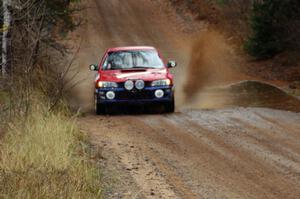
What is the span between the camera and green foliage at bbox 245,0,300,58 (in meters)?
24.8

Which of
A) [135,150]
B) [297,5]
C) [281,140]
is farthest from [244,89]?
[135,150]

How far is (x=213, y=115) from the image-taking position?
13977 mm

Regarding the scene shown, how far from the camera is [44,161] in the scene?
730cm

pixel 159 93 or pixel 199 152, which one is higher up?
pixel 159 93

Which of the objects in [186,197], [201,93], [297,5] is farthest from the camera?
[297,5]

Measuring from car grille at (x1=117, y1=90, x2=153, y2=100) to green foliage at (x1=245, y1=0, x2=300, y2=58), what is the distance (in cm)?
1164

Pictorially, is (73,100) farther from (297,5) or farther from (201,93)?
(297,5)

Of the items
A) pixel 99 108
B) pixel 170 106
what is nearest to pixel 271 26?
pixel 170 106

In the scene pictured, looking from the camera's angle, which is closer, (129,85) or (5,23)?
(129,85)

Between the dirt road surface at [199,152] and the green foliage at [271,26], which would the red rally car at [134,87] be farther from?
the green foliage at [271,26]

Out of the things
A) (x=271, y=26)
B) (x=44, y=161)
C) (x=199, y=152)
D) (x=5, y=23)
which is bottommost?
(x=199, y=152)

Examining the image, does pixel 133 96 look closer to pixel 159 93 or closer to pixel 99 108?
pixel 159 93

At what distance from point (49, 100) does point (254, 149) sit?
384 centimetres

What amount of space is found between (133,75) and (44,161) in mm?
7055
